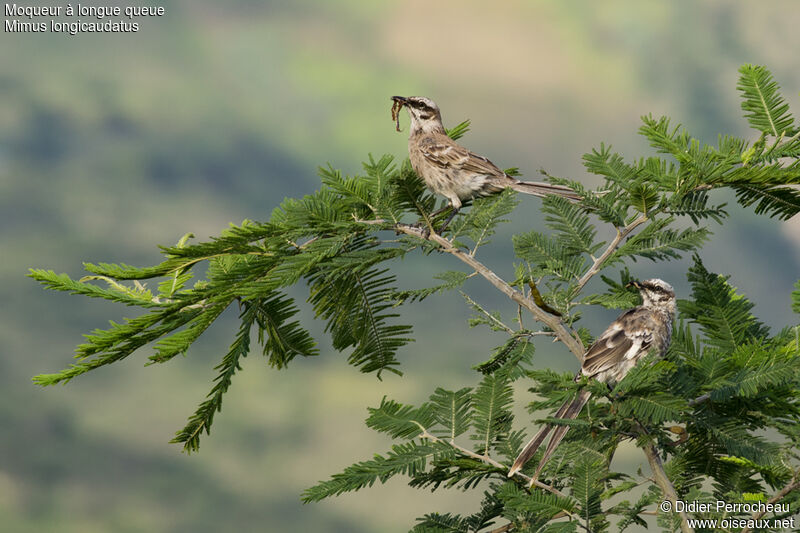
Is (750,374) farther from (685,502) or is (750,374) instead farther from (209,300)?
(209,300)

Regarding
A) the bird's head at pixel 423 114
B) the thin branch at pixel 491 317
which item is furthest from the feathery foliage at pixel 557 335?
the bird's head at pixel 423 114

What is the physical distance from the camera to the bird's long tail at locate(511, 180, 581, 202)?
163 inches

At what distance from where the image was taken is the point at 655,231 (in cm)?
386

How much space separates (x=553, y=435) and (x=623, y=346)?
66cm

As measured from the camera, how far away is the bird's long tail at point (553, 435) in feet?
11.4

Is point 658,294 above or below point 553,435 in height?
above

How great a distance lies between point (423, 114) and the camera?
5895 mm

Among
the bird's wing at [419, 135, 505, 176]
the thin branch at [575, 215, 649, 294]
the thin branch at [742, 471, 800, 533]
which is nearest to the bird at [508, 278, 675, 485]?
the thin branch at [575, 215, 649, 294]

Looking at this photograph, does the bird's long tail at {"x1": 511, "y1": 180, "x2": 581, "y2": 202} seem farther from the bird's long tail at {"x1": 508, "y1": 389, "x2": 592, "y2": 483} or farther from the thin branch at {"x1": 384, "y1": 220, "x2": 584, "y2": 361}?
the bird's long tail at {"x1": 508, "y1": 389, "x2": 592, "y2": 483}

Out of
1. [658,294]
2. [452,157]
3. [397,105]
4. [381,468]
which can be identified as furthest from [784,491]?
[397,105]

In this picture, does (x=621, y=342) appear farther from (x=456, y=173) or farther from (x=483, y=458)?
(x=456, y=173)

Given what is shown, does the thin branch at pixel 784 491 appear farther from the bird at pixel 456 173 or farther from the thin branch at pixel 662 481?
the bird at pixel 456 173

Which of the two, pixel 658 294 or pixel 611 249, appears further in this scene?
pixel 658 294

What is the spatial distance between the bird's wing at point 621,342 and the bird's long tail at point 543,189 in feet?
2.32
